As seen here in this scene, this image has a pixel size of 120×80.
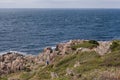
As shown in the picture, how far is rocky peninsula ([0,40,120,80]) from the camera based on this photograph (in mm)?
27067

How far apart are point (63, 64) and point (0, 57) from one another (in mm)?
28177

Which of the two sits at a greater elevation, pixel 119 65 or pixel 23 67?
pixel 119 65

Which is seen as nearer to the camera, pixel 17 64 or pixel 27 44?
pixel 17 64

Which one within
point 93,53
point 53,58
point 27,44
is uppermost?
point 93,53

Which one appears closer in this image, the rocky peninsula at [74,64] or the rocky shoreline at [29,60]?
the rocky peninsula at [74,64]

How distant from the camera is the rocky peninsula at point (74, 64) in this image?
27.1m

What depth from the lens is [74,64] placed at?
125ft

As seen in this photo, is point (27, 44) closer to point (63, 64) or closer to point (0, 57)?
point (0, 57)

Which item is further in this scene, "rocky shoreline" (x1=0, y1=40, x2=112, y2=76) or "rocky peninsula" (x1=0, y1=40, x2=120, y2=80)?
"rocky shoreline" (x1=0, y1=40, x2=112, y2=76)

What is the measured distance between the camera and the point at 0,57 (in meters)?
66.9

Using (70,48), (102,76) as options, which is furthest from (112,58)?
(70,48)

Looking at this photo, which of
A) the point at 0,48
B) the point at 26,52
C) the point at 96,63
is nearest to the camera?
the point at 96,63

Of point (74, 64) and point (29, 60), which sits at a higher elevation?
point (74, 64)

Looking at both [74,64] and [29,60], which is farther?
[29,60]
